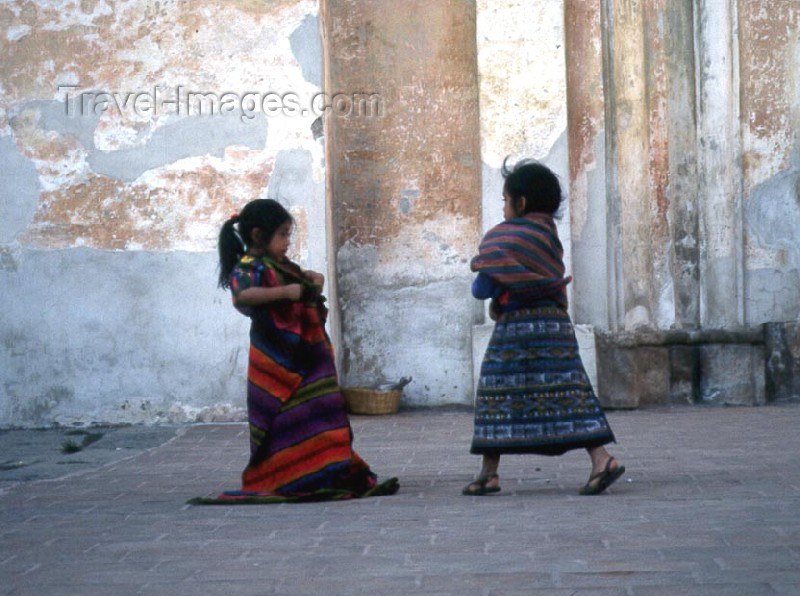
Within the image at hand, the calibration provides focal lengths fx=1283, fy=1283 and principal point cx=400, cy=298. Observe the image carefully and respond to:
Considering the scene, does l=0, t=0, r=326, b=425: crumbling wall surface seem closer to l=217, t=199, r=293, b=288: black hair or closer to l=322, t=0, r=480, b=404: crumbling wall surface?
l=322, t=0, r=480, b=404: crumbling wall surface

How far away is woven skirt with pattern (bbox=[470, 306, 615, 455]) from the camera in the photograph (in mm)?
5527

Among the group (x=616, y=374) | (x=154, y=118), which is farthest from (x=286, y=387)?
(x=616, y=374)

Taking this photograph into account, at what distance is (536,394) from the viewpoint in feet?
18.2

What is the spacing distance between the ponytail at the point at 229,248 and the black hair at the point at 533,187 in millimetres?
1245

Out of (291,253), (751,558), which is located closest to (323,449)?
(751,558)

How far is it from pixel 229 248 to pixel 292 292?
0.43 m

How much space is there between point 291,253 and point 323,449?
13.2 ft

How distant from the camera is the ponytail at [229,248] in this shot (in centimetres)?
586

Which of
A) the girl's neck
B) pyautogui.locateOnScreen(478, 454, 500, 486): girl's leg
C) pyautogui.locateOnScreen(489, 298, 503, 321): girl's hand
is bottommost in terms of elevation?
pyautogui.locateOnScreen(478, 454, 500, 486): girl's leg

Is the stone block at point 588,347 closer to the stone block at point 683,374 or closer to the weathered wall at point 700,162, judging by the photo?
the weathered wall at point 700,162

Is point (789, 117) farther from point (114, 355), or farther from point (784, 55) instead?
point (114, 355)

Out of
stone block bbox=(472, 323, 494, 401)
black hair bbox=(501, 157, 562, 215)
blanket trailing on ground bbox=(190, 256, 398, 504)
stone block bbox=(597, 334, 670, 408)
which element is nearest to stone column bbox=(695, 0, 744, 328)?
stone block bbox=(597, 334, 670, 408)

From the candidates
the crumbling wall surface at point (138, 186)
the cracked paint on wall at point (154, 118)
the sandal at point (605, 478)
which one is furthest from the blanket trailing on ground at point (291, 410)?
the cracked paint on wall at point (154, 118)

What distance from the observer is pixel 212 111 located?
9.58 meters
